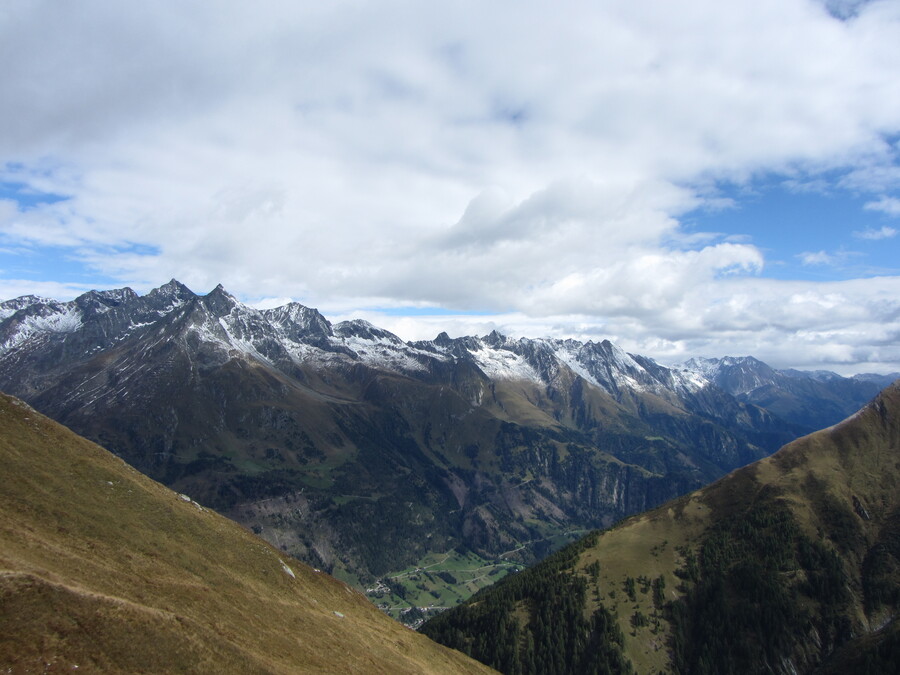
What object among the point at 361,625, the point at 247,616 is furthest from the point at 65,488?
the point at 361,625

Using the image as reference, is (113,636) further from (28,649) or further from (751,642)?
(751,642)

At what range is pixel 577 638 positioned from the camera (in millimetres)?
198250

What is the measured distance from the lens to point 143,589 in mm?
71625

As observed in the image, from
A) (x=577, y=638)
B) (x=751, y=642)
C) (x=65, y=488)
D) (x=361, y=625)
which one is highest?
(x=65, y=488)

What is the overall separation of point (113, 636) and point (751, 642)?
227302mm

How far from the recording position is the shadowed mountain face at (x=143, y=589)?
53.1 meters

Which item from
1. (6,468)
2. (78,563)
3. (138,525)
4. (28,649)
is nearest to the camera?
(28,649)

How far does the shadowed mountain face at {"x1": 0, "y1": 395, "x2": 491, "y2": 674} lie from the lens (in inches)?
2089

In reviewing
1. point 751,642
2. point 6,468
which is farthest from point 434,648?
point 751,642

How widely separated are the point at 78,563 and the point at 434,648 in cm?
9368

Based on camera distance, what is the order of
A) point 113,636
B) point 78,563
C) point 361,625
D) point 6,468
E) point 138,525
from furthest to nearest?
point 361,625 < point 138,525 < point 6,468 < point 78,563 < point 113,636

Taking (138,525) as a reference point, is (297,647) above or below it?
below

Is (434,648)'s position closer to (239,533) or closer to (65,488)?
(239,533)

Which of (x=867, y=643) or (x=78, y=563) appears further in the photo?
(x=867, y=643)
